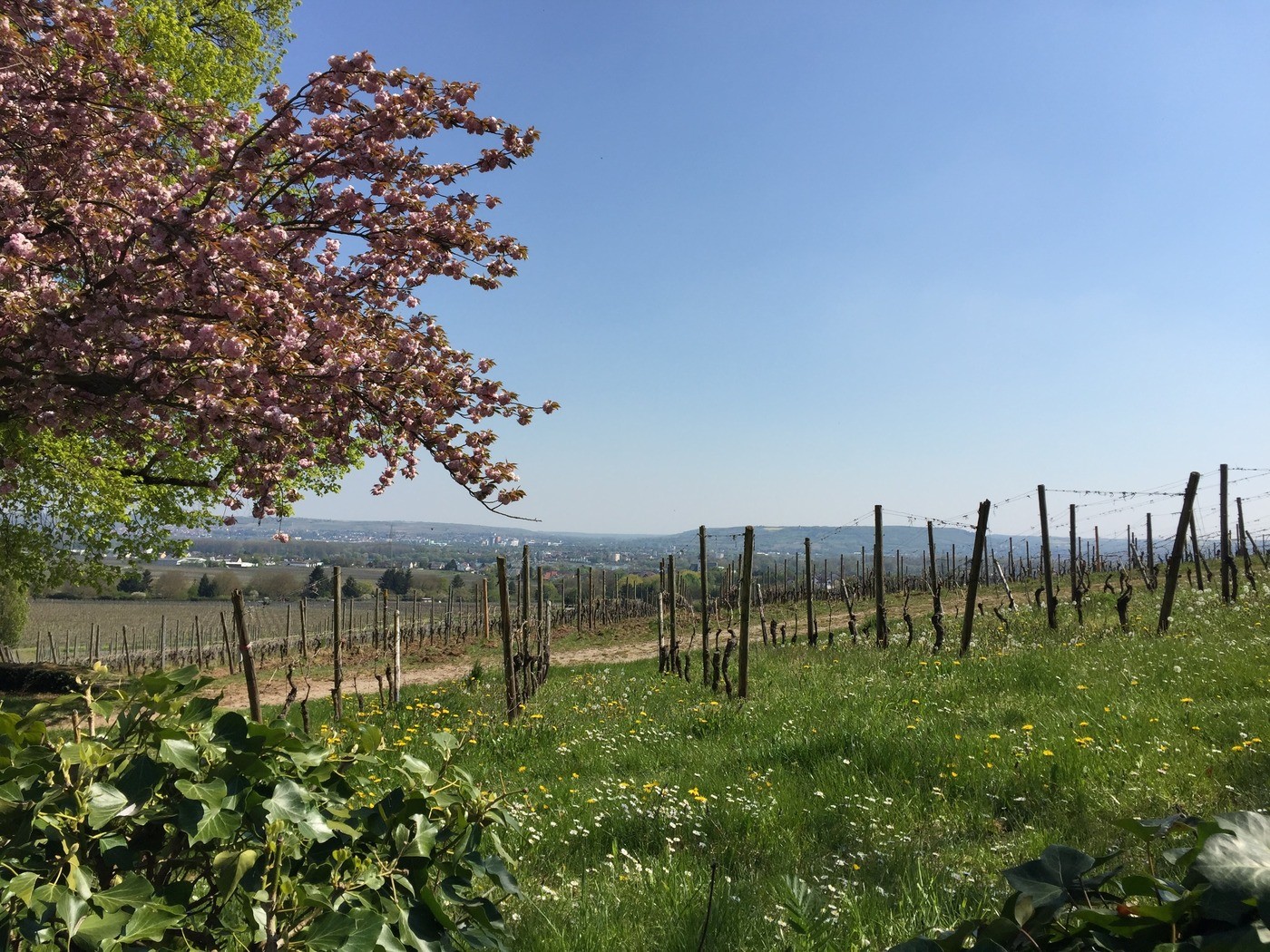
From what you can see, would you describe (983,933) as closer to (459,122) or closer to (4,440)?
(459,122)

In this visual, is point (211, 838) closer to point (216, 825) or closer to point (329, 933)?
point (216, 825)

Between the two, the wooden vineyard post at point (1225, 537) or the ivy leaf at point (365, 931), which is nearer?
the ivy leaf at point (365, 931)

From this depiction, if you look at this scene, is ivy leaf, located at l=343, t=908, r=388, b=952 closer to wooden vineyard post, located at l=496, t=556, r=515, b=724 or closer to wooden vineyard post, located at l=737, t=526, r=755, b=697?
wooden vineyard post, located at l=496, t=556, r=515, b=724

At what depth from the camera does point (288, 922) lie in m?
1.89

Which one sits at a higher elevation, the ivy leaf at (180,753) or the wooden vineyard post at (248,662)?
the ivy leaf at (180,753)

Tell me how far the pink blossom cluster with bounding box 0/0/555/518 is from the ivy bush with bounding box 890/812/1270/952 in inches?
233

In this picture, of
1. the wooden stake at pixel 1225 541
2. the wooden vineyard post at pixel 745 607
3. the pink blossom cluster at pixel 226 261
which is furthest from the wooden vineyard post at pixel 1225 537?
the pink blossom cluster at pixel 226 261

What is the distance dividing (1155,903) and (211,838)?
6.04 ft

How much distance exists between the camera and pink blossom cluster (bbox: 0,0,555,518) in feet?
20.1

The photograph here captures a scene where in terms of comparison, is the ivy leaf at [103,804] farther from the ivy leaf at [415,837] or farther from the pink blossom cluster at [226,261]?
the pink blossom cluster at [226,261]

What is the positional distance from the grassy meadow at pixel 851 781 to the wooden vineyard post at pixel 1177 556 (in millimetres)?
489

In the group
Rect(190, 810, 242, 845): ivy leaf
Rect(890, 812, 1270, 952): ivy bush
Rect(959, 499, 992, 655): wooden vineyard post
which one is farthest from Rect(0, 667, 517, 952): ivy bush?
Rect(959, 499, 992, 655): wooden vineyard post

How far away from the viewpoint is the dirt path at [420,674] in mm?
20359

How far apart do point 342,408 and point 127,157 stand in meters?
3.02
